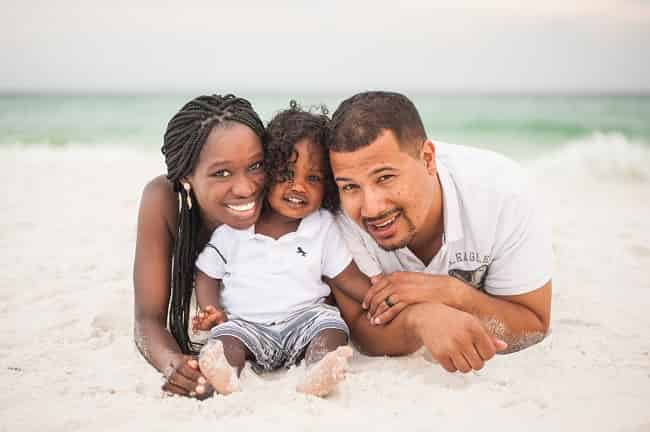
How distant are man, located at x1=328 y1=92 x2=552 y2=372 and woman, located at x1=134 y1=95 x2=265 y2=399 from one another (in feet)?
1.56

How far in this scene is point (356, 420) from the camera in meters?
2.36

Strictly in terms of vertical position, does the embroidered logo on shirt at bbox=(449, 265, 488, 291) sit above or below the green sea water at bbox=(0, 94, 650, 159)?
above

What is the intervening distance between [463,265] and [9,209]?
5392mm

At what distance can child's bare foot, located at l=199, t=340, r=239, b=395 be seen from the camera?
8.43 ft

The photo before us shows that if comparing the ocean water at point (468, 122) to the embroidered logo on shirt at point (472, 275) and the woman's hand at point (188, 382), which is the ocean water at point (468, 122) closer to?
the embroidered logo on shirt at point (472, 275)

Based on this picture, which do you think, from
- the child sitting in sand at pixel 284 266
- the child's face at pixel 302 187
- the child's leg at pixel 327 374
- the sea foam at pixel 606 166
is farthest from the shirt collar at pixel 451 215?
the sea foam at pixel 606 166

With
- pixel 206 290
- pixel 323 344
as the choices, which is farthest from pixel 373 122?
pixel 206 290

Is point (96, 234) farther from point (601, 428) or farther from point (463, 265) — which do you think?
point (601, 428)

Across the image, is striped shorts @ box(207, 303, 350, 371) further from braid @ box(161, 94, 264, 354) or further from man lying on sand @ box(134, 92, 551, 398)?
braid @ box(161, 94, 264, 354)

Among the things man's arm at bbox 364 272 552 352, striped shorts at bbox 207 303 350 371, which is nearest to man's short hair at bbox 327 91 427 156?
man's arm at bbox 364 272 552 352

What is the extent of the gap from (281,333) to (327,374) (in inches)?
27.2

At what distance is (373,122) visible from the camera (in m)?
2.91

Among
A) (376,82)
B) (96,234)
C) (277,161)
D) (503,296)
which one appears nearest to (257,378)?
(277,161)

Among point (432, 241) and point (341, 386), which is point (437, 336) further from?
point (432, 241)
